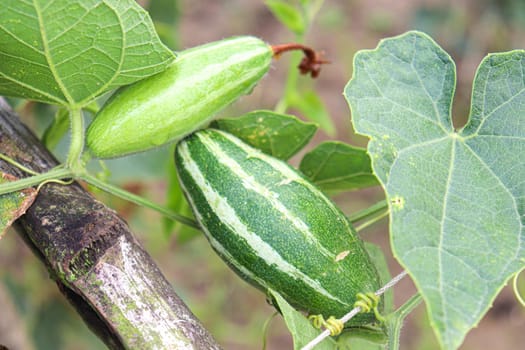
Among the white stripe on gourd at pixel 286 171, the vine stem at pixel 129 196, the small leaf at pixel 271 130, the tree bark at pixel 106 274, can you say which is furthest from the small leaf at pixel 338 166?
the tree bark at pixel 106 274

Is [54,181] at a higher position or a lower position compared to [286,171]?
higher

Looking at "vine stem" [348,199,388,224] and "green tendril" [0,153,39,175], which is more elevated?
"green tendril" [0,153,39,175]

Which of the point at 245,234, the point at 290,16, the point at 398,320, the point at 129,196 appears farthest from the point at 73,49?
the point at 290,16

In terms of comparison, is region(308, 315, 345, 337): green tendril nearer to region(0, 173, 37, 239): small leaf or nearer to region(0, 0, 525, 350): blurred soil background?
region(0, 173, 37, 239): small leaf

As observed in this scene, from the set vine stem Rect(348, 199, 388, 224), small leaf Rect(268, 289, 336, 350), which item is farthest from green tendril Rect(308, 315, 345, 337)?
vine stem Rect(348, 199, 388, 224)

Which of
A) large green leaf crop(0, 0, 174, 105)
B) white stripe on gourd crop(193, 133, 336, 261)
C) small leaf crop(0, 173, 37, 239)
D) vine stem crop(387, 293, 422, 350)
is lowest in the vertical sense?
vine stem crop(387, 293, 422, 350)

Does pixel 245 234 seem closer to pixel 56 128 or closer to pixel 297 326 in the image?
pixel 297 326

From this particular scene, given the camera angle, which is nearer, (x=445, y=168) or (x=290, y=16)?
(x=445, y=168)
